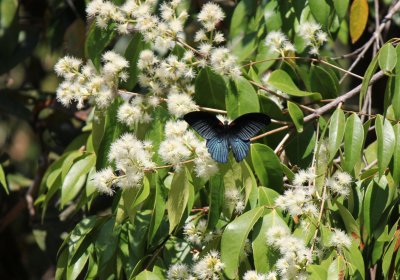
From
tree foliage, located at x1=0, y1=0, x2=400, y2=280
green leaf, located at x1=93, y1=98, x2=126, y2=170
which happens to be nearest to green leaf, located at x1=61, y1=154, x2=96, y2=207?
tree foliage, located at x1=0, y1=0, x2=400, y2=280

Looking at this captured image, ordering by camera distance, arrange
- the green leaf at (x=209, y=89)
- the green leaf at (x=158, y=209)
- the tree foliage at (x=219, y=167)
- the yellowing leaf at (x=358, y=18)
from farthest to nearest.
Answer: the yellowing leaf at (x=358, y=18)
the green leaf at (x=209, y=89)
the green leaf at (x=158, y=209)
the tree foliage at (x=219, y=167)

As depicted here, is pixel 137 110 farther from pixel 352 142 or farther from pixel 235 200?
pixel 352 142

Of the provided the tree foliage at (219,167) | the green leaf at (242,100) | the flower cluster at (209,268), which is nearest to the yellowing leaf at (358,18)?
the tree foliage at (219,167)

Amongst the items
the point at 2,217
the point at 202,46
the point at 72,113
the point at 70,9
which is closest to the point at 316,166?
the point at 202,46

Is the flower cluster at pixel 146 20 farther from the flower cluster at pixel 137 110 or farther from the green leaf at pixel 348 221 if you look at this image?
the green leaf at pixel 348 221

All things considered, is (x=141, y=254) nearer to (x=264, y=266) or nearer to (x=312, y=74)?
(x=264, y=266)

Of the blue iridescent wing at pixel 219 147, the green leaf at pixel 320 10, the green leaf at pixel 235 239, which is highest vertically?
the green leaf at pixel 320 10

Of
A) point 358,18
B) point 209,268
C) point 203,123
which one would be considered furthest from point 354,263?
point 358,18
